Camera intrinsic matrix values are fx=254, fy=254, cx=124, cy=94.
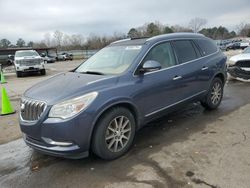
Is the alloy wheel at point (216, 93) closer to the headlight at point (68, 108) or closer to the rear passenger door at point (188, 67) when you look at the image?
the rear passenger door at point (188, 67)

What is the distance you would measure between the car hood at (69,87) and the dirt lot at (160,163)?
41.9 inches

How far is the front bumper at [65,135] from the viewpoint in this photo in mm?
3404

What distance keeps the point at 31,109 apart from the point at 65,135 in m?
0.75

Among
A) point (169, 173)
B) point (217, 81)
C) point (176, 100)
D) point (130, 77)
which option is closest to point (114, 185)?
point (169, 173)

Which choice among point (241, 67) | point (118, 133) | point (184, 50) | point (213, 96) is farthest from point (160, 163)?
point (241, 67)

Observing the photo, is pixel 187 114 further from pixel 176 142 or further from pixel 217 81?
pixel 176 142

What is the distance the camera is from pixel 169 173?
3.42 m

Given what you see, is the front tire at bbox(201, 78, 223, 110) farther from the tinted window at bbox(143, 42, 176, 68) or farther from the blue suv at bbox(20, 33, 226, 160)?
the tinted window at bbox(143, 42, 176, 68)

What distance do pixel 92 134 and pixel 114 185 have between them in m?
0.79

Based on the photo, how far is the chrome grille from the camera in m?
3.59

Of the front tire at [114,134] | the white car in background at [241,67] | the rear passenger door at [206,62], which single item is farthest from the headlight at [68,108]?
the white car in background at [241,67]

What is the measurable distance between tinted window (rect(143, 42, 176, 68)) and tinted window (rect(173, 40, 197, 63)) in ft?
0.70

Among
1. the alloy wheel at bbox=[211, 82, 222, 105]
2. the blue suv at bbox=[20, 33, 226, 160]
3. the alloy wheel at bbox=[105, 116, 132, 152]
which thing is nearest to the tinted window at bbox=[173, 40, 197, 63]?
the blue suv at bbox=[20, 33, 226, 160]

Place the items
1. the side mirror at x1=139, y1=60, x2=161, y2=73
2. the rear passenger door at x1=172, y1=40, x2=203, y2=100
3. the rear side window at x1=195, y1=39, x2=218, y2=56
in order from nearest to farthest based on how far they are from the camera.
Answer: the side mirror at x1=139, y1=60, x2=161, y2=73 < the rear passenger door at x1=172, y1=40, x2=203, y2=100 < the rear side window at x1=195, y1=39, x2=218, y2=56
